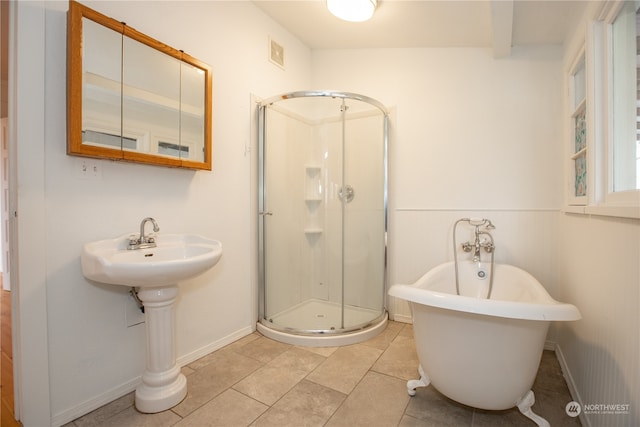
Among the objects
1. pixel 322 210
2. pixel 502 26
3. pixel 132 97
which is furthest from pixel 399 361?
pixel 502 26

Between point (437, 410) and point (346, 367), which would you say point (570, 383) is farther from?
point (346, 367)

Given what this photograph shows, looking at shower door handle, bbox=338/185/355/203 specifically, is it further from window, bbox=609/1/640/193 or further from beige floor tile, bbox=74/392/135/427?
beige floor tile, bbox=74/392/135/427

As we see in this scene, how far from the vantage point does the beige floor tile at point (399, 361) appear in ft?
Result: 5.86

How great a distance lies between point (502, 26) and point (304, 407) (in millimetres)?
2575

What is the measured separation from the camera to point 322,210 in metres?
2.61

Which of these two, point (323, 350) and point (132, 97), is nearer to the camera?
point (132, 97)

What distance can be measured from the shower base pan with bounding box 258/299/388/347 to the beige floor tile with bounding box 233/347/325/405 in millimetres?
132

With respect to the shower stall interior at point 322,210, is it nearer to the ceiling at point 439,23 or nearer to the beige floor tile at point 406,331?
the beige floor tile at point 406,331

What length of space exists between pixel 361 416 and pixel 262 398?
1.66 ft

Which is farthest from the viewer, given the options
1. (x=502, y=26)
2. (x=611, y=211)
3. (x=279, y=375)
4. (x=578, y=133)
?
(x=502, y=26)

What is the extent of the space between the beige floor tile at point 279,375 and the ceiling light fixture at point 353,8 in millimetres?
2320

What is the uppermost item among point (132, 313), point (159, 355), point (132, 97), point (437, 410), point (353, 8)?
point (353, 8)

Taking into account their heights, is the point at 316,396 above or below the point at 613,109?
below

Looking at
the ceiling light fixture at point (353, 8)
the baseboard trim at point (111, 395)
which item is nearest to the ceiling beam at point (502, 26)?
the ceiling light fixture at point (353, 8)
